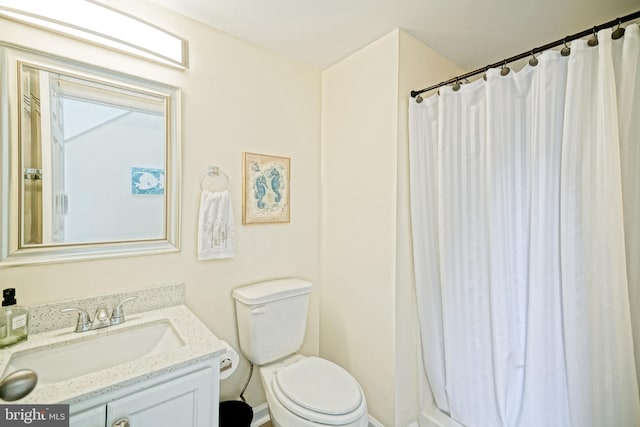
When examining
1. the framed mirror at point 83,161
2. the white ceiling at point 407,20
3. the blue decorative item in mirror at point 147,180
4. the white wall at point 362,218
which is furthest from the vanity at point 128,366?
the white ceiling at point 407,20

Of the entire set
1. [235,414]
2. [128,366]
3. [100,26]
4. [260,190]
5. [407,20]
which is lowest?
[235,414]

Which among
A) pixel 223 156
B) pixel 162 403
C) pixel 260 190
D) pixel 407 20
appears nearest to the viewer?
pixel 162 403

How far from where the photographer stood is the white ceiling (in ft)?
4.16

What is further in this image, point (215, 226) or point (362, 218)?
point (362, 218)

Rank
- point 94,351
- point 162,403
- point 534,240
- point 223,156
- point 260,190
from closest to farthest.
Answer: point 162,403 → point 94,351 → point 534,240 → point 223,156 → point 260,190

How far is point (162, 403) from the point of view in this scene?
0.84 metres

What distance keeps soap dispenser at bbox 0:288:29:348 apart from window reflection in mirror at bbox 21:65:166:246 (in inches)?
8.5

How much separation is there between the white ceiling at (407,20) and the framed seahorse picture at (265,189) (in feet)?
2.20

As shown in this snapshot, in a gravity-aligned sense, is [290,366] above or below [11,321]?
below

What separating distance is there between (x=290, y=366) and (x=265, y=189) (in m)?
0.99

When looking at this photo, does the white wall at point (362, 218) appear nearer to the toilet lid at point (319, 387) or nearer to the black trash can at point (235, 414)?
the toilet lid at point (319, 387)

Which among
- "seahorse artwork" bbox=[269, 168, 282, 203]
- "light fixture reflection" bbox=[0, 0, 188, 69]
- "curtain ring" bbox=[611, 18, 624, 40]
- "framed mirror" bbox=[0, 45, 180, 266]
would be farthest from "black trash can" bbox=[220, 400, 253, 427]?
"curtain ring" bbox=[611, 18, 624, 40]

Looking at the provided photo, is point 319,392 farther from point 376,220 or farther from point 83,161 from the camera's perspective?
point 83,161

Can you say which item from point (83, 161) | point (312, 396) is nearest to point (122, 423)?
point (312, 396)
